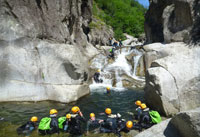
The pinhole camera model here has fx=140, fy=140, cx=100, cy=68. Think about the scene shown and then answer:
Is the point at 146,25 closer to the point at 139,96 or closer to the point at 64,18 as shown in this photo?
the point at 64,18

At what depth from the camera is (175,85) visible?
7.40m

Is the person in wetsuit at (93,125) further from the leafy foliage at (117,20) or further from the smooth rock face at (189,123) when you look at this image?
the leafy foliage at (117,20)

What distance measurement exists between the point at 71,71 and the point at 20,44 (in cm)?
427

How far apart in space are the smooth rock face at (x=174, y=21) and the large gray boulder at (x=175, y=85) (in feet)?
8.11

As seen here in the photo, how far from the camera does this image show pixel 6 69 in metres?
10.1

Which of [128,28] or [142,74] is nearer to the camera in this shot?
[142,74]

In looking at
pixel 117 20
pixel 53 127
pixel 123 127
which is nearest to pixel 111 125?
pixel 123 127

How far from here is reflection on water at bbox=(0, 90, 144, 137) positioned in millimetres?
7394

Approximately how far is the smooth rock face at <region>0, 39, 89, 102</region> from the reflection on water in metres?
0.58

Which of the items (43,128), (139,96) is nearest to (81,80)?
(139,96)

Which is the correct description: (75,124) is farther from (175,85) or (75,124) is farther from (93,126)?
(175,85)

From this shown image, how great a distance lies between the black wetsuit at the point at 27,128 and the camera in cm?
633

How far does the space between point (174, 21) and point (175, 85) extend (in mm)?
11650

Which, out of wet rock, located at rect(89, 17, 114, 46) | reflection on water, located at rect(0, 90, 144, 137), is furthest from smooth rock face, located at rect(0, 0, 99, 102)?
wet rock, located at rect(89, 17, 114, 46)
